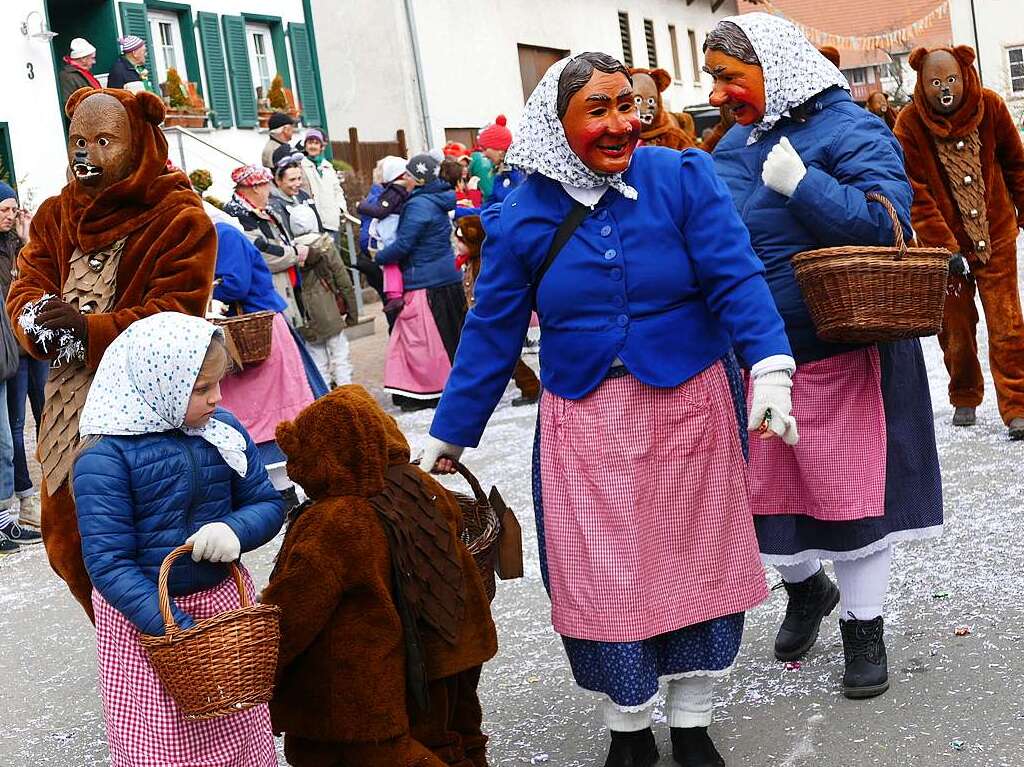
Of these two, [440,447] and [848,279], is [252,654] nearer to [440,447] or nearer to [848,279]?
[440,447]

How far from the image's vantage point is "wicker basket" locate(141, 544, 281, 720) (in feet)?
10.6

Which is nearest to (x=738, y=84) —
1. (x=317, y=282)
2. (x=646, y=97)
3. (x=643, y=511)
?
(x=643, y=511)

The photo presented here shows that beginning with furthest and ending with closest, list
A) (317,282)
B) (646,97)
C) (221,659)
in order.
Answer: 1. (317,282)
2. (646,97)
3. (221,659)

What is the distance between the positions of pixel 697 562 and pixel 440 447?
0.74m

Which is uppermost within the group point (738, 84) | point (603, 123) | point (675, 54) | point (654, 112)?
point (675, 54)

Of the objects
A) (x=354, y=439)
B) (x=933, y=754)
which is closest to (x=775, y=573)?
(x=933, y=754)

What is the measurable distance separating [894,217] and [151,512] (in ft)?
Answer: 7.28

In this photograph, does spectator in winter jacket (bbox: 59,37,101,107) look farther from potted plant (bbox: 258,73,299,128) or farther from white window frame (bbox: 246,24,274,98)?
white window frame (bbox: 246,24,274,98)

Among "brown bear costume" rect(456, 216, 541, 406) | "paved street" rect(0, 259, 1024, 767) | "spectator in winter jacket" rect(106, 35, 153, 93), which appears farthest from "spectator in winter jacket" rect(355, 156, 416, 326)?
"paved street" rect(0, 259, 1024, 767)

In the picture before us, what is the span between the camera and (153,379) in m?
3.59

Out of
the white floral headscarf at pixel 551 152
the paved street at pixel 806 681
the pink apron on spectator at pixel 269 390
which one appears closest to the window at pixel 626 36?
the pink apron on spectator at pixel 269 390

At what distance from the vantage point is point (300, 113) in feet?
66.9

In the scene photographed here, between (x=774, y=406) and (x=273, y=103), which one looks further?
(x=273, y=103)

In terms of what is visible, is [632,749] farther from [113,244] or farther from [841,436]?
[113,244]
